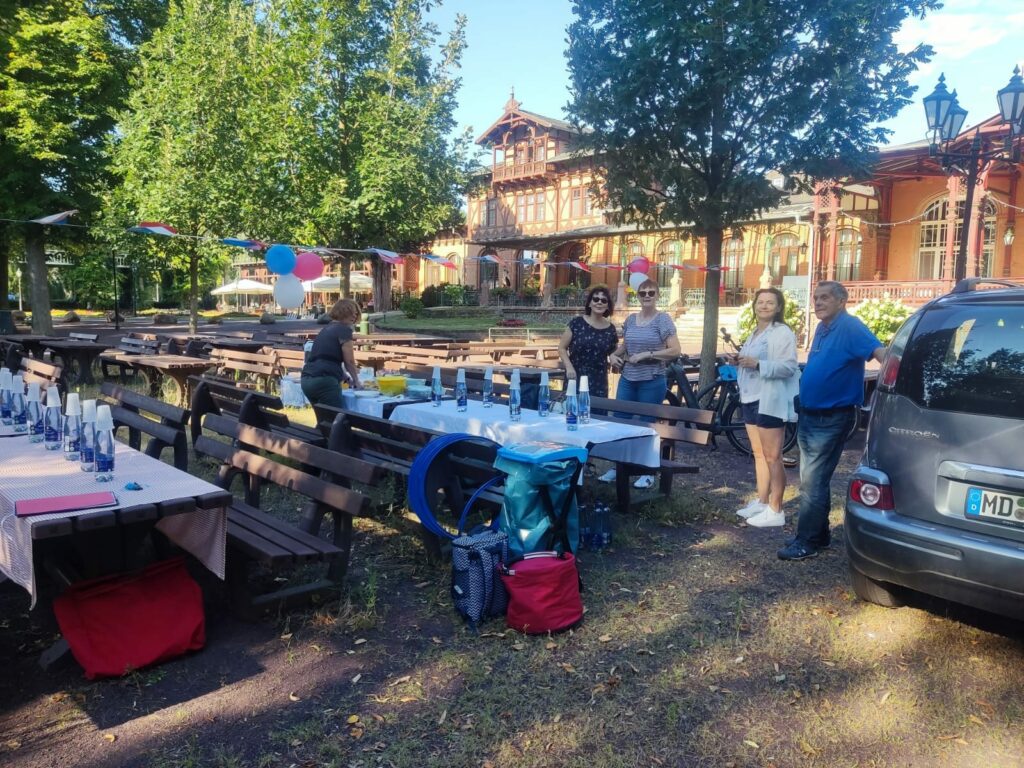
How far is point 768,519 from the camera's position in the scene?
5.51 m

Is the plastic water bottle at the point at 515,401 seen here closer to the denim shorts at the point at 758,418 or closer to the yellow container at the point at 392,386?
the denim shorts at the point at 758,418

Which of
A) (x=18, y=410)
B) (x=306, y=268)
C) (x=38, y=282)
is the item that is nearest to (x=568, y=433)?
(x=18, y=410)

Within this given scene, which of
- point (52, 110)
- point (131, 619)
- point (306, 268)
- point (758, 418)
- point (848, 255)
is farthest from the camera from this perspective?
point (848, 255)

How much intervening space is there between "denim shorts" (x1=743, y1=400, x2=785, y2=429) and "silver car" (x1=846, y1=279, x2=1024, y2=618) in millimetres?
1490

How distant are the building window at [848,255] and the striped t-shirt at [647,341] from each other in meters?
24.4

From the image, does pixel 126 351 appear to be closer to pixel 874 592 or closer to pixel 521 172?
pixel 874 592

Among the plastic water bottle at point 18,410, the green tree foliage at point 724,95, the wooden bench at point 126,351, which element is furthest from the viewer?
the wooden bench at point 126,351

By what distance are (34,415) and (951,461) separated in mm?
4789

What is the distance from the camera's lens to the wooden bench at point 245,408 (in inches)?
231

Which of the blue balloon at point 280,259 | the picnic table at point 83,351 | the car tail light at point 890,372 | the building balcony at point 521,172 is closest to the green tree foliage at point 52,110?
the picnic table at point 83,351

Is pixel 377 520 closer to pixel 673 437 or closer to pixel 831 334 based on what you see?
pixel 673 437

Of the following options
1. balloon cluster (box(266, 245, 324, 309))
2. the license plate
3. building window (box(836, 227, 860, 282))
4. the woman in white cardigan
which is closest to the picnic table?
balloon cluster (box(266, 245, 324, 309))

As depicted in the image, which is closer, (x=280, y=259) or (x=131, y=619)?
(x=131, y=619)

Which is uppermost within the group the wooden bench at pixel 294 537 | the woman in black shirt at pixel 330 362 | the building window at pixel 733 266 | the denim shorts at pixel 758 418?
the building window at pixel 733 266
